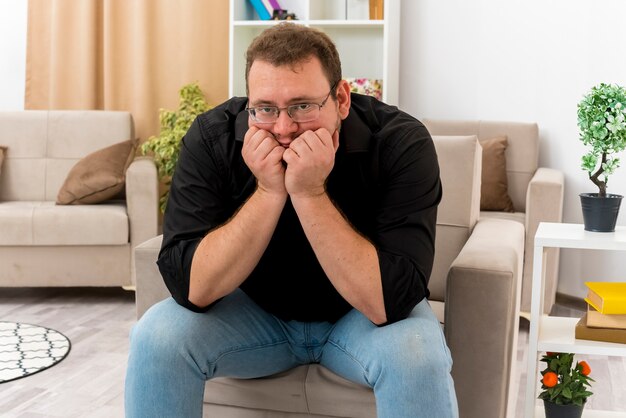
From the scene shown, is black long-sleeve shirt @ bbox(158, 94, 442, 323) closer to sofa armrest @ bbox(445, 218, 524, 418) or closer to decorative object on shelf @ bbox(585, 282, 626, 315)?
sofa armrest @ bbox(445, 218, 524, 418)

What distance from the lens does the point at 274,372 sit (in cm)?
182

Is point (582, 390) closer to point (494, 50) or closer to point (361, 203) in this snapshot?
point (361, 203)

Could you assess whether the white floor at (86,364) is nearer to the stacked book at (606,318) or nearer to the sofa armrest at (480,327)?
the stacked book at (606,318)

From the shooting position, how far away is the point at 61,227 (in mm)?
3713

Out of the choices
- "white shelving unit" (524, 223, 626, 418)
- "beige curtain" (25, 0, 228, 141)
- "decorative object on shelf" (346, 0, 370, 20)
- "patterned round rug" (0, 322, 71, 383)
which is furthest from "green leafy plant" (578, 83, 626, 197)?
"beige curtain" (25, 0, 228, 141)

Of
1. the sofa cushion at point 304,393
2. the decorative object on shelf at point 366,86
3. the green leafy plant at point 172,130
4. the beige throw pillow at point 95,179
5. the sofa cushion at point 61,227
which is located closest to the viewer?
the sofa cushion at point 304,393

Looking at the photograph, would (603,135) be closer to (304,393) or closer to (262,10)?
(304,393)

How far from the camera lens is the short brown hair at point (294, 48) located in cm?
167

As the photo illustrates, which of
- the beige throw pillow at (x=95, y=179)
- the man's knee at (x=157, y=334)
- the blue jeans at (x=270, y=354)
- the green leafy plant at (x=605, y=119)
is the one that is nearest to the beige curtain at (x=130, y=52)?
the beige throw pillow at (x=95, y=179)

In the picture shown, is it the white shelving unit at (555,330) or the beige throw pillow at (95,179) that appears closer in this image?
the white shelving unit at (555,330)

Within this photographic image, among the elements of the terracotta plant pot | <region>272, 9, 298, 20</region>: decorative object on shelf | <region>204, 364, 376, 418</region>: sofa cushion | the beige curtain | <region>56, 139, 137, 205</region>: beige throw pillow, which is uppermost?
<region>272, 9, 298, 20</region>: decorative object on shelf

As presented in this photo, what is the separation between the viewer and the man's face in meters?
1.66

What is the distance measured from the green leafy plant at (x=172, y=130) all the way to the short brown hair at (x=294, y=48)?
2376 mm

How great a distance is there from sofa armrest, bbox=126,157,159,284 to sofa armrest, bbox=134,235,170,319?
1712 millimetres
